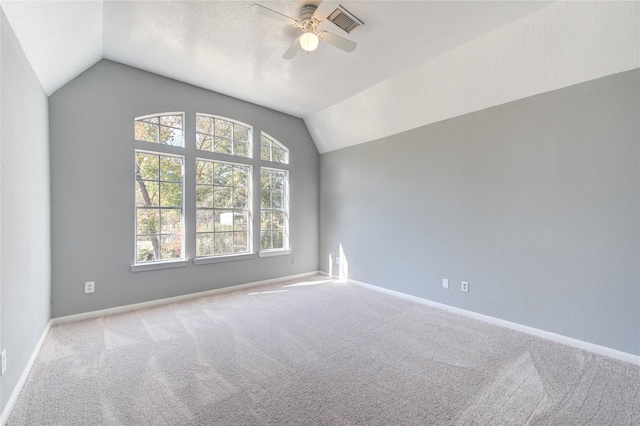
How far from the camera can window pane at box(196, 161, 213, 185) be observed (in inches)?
158

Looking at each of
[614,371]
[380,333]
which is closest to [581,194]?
[614,371]

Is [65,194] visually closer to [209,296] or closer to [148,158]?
[148,158]

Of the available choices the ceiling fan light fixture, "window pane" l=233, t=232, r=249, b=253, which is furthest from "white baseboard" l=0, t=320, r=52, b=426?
the ceiling fan light fixture

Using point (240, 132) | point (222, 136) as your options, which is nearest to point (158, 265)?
point (222, 136)

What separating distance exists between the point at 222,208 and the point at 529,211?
3.98m

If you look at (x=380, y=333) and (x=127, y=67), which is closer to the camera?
(x=380, y=333)

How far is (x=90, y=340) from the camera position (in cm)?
259

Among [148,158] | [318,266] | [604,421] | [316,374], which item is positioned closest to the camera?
[604,421]

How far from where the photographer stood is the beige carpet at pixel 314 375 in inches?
65.8

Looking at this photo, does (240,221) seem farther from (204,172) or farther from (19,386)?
(19,386)

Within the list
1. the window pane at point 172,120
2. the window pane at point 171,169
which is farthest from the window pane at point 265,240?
the window pane at point 172,120

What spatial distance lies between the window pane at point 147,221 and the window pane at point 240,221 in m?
1.10

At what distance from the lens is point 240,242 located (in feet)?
14.7

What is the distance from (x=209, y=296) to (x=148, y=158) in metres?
2.10
